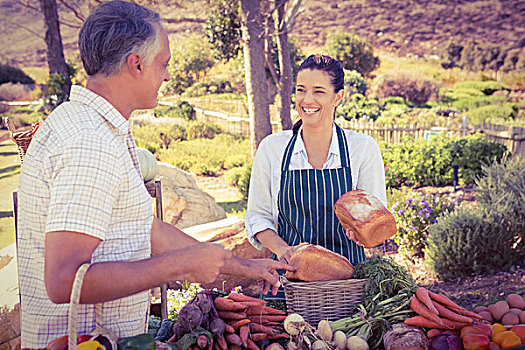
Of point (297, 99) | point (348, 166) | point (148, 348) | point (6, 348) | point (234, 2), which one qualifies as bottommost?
point (6, 348)

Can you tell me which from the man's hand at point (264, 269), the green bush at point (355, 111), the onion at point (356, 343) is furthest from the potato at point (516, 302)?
the green bush at point (355, 111)

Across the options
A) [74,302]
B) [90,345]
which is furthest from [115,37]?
[90,345]

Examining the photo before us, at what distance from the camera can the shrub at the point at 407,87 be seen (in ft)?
79.9

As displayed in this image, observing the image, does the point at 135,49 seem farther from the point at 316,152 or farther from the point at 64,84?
the point at 64,84

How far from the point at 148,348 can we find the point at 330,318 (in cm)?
95

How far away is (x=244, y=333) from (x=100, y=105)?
110 cm

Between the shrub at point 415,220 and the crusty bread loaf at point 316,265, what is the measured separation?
405cm

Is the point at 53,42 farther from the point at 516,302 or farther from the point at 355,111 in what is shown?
the point at 516,302

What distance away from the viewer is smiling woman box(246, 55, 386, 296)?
2715 millimetres

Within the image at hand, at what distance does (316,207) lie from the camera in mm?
2711

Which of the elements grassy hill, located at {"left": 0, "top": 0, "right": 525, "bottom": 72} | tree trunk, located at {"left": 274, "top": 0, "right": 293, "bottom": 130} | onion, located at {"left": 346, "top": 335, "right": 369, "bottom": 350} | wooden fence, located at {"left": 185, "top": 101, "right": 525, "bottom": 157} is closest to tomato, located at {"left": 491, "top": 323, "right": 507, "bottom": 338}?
onion, located at {"left": 346, "top": 335, "right": 369, "bottom": 350}

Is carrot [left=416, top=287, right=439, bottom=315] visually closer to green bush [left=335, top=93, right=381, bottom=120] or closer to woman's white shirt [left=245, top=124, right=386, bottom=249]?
woman's white shirt [left=245, top=124, right=386, bottom=249]

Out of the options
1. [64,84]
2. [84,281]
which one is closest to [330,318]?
[84,281]

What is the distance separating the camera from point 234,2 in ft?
36.8
